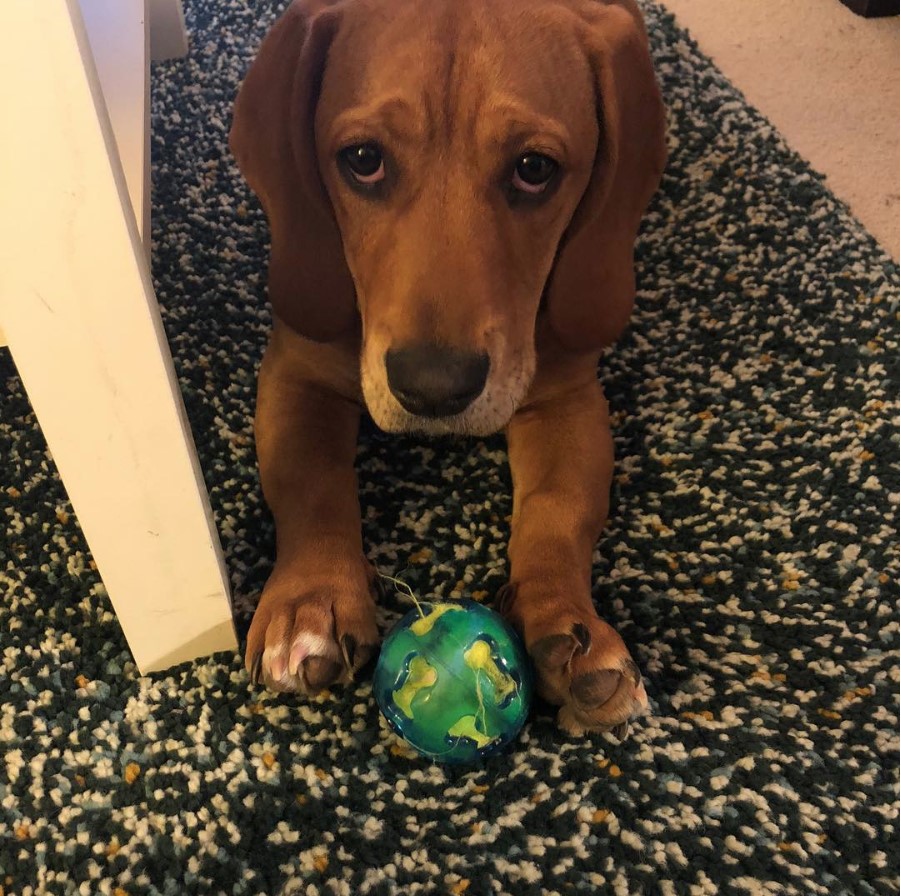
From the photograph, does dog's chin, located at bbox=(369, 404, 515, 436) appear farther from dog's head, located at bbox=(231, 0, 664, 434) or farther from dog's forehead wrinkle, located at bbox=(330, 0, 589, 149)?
dog's forehead wrinkle, located at bbox=(330, 0, 589, 149)

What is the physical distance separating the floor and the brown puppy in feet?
3.28

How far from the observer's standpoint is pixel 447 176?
1.11 meters

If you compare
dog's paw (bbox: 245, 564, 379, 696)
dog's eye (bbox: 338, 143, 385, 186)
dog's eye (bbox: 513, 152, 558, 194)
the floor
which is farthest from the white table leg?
the floor

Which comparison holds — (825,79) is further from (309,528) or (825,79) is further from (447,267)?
(309,528)

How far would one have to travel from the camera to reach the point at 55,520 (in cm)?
135

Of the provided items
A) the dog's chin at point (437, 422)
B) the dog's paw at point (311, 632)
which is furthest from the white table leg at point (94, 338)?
the dog's chin at point (437, 422)

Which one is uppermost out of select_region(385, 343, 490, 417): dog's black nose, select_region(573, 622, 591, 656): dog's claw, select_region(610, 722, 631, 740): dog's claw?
select_region(385, 343, 490, 417): dog's black nose

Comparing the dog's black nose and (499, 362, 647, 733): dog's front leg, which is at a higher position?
the dog's black nose

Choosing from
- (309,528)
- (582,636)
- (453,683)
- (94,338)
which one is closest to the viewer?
(94,338)

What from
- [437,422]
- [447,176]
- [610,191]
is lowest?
[437,422]

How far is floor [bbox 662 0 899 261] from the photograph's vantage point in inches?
83.5

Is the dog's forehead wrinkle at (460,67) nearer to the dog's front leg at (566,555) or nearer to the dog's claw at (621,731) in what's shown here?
the dog's front leg at (566,555)

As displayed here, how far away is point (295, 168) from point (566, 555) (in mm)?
624

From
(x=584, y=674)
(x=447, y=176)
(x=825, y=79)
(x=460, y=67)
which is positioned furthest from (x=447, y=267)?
(x=825, y=79)
